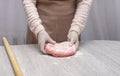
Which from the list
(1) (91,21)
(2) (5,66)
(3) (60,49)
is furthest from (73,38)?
(1) (91,21)

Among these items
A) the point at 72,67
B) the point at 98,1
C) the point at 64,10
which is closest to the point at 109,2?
the point at 98,1

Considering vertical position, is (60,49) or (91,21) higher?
(60,49)

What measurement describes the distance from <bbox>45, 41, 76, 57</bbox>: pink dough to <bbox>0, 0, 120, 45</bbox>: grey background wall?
59 centimetres

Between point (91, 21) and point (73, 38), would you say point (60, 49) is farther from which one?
point (91, 21)

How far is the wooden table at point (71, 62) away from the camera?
0.76 metres

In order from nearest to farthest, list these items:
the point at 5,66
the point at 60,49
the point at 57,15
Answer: the point at 5,66, the point at 60,49, the point at 57,15

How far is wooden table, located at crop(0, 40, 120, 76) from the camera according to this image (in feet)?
2.48

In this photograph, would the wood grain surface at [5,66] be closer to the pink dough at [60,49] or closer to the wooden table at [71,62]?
the wooden table at [71,62]

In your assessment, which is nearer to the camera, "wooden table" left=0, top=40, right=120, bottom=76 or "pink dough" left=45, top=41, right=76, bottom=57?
"wooden table" left=0, top=40, right=120, bottom=76

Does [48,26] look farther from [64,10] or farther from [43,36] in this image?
[43,36]

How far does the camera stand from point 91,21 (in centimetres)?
163

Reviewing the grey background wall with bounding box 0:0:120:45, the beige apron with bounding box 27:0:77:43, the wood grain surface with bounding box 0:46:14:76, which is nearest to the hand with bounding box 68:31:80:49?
the beige apron with bounding box 27:0:77:43

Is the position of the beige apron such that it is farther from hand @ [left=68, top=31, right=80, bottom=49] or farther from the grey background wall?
the grey background wall

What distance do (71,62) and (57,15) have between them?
38cm
